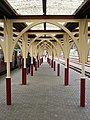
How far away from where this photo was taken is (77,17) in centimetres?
984

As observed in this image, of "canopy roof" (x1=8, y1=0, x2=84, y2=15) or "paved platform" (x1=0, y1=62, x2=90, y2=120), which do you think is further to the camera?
"paved platform" (x1=0, y1=62, x2=90, y2=120)

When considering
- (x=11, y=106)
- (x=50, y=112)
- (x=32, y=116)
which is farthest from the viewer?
(x=11, y=106)

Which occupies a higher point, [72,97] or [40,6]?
[40,6]

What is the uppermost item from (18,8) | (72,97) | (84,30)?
(18,8)

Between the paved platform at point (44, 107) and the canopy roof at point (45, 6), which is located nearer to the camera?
the canopy roof at point (45, 6)

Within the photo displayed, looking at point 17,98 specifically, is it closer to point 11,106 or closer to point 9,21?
point 11,106

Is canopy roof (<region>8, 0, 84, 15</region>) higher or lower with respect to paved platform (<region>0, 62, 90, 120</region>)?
higher

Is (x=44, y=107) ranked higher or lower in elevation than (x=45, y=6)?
lower

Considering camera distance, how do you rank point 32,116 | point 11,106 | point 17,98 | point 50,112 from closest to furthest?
point 32,116
point 50,112
point 11,106
point 17,98

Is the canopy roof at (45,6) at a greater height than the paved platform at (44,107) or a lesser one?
greater

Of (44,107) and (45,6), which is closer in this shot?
(45,6)

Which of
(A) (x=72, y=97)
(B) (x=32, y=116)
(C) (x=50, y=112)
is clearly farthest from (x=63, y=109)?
(A) (x=72, y=97)

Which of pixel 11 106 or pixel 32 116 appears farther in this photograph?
pixel 11 106

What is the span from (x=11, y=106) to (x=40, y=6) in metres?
3.54
